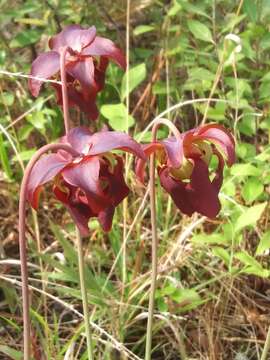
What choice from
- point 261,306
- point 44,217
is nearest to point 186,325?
point 261,306

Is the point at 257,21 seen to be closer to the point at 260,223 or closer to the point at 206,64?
the point at 206,64

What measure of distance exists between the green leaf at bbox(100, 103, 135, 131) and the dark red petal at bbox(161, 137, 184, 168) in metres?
0.89

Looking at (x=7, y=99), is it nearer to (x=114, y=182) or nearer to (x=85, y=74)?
(x=85, y=74)

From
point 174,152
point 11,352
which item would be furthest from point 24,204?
point 11,352

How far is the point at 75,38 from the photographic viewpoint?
1.36 meters

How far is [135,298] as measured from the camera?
Result: 1950 millimetres

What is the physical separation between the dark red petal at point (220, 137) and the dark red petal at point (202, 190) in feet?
0.13

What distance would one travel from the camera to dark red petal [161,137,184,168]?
3.49ft

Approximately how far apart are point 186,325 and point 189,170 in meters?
0.95

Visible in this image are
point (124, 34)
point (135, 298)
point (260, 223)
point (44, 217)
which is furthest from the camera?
point (124, 34)

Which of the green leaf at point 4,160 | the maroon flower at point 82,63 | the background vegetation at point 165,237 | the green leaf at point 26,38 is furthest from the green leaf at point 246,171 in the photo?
the green leaf at point 26,38

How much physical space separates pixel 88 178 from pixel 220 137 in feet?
0.68

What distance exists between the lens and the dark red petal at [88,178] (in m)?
1.02

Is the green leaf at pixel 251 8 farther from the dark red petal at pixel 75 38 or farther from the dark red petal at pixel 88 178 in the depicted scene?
the dark red petal at pixel 88 178
